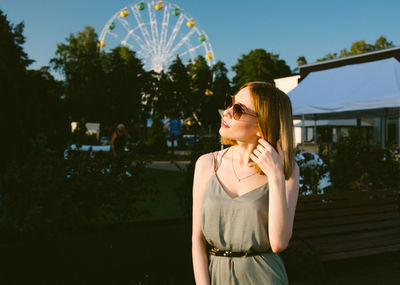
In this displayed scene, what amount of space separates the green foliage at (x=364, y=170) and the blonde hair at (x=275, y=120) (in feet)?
19.0

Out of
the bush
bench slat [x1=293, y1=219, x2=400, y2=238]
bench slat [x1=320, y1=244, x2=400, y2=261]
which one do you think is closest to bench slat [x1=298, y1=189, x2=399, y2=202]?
bench slat [x1=293, y1=219, x2=400, y2=238]

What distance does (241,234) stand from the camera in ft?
5.54

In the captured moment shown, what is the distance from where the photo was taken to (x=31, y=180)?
3.57 meters

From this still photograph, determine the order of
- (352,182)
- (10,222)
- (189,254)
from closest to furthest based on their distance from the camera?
1. (10,222)
2. (189,254)
3. (352,182)

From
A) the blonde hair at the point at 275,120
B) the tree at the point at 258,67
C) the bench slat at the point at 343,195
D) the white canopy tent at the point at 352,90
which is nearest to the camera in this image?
the blonde hair at the point at 275,120

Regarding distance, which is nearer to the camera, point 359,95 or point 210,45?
point 359,95

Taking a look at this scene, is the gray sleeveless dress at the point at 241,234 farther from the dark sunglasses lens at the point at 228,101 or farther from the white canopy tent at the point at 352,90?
the white canopy tent at the point at 352,90

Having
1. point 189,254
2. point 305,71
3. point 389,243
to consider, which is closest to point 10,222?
point 189,254

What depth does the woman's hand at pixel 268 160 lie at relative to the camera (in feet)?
5.30

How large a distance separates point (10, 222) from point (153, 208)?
5528 mm

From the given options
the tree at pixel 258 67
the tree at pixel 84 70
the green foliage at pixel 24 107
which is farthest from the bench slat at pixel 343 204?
the tree at pixel 258 67

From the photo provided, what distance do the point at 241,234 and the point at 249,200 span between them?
149 millimetres

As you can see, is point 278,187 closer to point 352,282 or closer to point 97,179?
point 97,179

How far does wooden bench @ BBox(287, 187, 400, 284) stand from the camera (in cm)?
Result: 411
